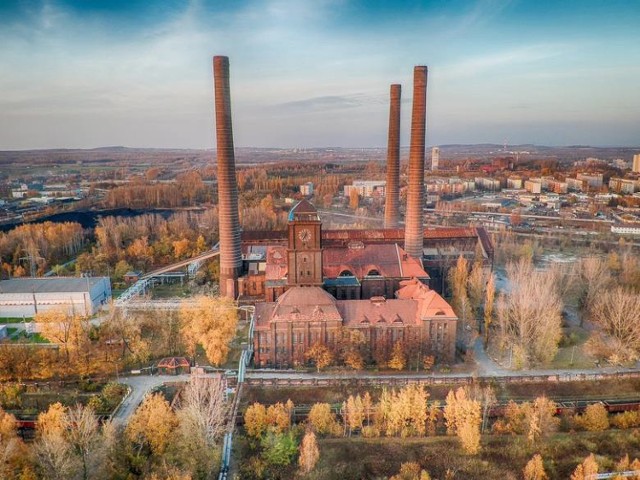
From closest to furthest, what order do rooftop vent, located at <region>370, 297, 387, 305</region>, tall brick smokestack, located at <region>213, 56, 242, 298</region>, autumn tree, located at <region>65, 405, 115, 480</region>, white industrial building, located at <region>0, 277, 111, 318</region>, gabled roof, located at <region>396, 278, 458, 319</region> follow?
autumn tree, located at <region>65, 405, 115, 480</region>, gabled roof, located at <region>396, 278, 458, 319</region>, rooftop vent, located at <region>370, 297, 387, 305</region>, tall brick smokestack, located at <region>213, 56, 242, 298</region>, white industrial building, located at <region>0, 277, 111, 318</region>

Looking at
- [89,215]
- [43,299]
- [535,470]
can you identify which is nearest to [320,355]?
[535,470]

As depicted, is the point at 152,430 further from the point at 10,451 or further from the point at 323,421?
the point at 323,421

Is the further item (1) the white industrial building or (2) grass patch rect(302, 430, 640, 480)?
(1) the white industrial building

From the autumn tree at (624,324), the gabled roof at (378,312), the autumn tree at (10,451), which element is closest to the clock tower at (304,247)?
the gabled roof at (378,312)

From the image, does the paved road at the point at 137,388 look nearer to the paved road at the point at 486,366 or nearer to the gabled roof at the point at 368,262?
the gabled roof at the point at 368,262

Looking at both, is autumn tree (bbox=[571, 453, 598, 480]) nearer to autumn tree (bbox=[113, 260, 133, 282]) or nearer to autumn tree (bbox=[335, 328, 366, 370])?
autumn tree (bbox=[335, 328, 366, 370])

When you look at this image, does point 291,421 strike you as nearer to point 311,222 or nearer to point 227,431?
point 227,431

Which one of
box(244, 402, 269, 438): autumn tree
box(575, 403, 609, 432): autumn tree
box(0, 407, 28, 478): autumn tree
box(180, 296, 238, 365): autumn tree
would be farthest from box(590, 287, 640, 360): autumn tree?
box(0, 407, 28, 478): autumn tree
